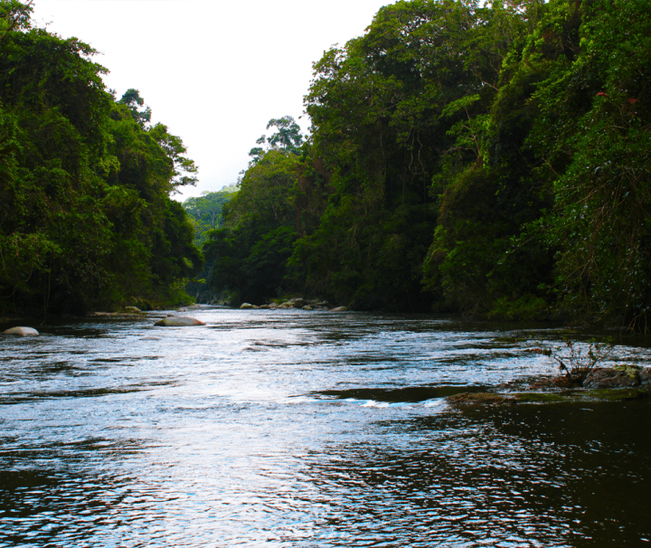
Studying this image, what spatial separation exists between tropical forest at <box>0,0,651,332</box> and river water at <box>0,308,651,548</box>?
2441mm

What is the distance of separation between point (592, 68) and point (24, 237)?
52.3ft

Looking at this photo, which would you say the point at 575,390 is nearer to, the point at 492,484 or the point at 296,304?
the point at 492,484

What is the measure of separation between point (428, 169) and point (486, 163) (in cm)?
1251

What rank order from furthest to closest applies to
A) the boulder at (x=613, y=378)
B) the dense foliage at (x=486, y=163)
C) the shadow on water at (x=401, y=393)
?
the dense foliage at (x=486, y=163) → the boulder at (x=613, y=378) → the shadow on water at (x=401, y=393)

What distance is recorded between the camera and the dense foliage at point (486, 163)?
7680 millimetres

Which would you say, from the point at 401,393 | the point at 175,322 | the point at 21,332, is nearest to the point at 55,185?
the point at 175,322

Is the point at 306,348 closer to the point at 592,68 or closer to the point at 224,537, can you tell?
the point at 592,68

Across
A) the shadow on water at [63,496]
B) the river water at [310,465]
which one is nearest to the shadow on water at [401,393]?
the river water at [310,465]

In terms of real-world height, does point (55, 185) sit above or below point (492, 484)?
above

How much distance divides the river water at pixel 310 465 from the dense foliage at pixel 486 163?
2130 mm

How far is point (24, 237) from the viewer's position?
19.1 metres

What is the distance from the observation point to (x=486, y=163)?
22.6 m

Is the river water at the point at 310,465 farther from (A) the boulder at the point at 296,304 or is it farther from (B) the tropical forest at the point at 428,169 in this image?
(A) the boulder at the point at 296,304

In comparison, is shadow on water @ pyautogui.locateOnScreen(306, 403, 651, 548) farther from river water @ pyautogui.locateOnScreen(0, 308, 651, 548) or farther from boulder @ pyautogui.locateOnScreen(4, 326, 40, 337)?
boulder @ pyautogui.locateOnScreen(4, 326, 40, 337)
